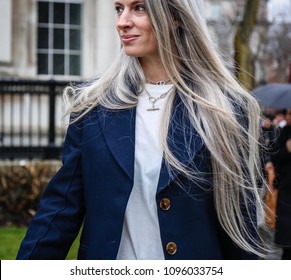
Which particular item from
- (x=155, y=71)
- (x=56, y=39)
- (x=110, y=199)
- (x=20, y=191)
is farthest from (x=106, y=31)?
(x=110, y=199)

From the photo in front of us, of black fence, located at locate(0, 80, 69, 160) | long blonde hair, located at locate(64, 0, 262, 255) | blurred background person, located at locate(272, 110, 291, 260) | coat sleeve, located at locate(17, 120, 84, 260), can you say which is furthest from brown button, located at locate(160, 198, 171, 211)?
black fence, located at locate(0, 80, 69, 160)

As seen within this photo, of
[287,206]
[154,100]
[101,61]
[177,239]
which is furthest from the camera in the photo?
[101,61]

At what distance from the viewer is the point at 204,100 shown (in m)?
2.85

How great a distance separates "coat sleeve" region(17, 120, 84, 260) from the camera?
2834 mm

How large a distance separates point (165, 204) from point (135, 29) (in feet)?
2.02

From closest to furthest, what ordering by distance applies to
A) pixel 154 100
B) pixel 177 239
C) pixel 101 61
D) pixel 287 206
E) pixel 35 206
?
pixel 177 239, pixel 154 100, pixel 287 206, pixel 35 206, pixel 101 61

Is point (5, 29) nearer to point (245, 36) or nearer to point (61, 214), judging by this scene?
point (245, 36)

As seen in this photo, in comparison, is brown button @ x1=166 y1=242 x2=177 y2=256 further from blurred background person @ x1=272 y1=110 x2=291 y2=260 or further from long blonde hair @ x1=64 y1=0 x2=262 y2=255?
blurred background person @ x1=272 y1=110 x2=291 y2=260

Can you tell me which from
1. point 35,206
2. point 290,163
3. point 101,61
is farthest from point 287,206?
point 101,61

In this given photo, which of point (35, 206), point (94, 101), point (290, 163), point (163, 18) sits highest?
point (163, 18)

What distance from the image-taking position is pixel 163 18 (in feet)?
9.39

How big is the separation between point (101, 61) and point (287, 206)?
26.1ft

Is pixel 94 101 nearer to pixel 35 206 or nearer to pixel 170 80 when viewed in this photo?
pixel 170 80

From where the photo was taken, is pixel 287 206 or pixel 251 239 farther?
pixel 287 206
